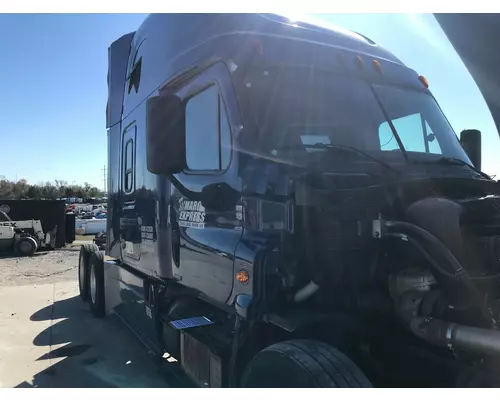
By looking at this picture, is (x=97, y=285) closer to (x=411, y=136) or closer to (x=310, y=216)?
(x=411, y=136)

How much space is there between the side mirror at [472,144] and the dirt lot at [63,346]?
3.61 metres

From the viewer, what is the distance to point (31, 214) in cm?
2073

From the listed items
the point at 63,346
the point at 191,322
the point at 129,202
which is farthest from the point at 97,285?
the point at 191,322

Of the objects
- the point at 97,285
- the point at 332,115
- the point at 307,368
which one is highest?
the point at 332,115

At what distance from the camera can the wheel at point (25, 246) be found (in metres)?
16.6

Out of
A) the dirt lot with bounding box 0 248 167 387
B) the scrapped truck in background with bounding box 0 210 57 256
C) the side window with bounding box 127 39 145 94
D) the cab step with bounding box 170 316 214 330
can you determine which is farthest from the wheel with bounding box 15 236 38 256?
the cab step with bounding box 170 316 214 330

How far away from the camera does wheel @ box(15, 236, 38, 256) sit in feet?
54.5

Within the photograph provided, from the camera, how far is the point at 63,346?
5992 millimetres

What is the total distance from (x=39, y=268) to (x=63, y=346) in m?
8.39

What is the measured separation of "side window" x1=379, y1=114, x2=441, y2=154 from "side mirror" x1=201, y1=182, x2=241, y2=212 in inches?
43.0

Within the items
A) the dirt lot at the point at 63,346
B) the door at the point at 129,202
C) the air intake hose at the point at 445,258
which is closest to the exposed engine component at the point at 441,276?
the air intake hose at the point at 445,258

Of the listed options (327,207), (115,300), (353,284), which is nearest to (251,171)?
(327,207)

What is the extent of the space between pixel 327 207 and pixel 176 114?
4.36 ft

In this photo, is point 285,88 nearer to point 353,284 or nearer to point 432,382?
point 353,284
